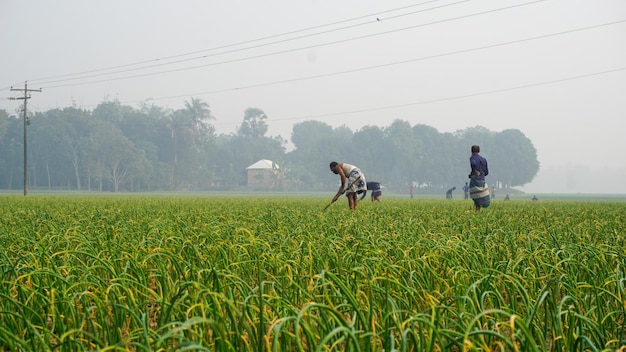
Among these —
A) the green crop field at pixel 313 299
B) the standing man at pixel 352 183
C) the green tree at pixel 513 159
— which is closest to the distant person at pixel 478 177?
the standing man at pixel 352 183

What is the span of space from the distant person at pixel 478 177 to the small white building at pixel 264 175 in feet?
306

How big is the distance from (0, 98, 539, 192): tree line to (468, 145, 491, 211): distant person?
82026 mm

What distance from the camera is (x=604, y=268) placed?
5.00 meters

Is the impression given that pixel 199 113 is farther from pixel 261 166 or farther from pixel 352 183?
pixel 352 183

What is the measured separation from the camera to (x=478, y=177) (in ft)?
51.3

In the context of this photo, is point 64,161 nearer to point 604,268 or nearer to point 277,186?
point 277,186

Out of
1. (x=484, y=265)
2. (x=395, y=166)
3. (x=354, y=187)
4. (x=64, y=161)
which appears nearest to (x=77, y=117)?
(x=64, y=161)

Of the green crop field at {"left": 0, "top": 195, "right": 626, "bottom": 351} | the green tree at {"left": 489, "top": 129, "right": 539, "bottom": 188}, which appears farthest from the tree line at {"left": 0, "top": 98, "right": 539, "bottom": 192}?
the green crop field at {"left": 0, "top": 195, "right": 626, "bottom": 351}

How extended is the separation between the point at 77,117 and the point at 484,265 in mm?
103689

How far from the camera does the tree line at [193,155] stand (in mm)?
96125

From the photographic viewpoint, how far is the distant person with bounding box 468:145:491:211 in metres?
15.4

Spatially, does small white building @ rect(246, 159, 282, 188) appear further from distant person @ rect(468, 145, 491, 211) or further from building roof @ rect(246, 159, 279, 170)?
distant person @ rect(468, 145, 491, 211)

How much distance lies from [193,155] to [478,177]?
91763 millimetres

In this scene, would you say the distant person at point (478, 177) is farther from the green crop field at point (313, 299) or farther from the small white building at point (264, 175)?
the small white building at point (264, 175)
